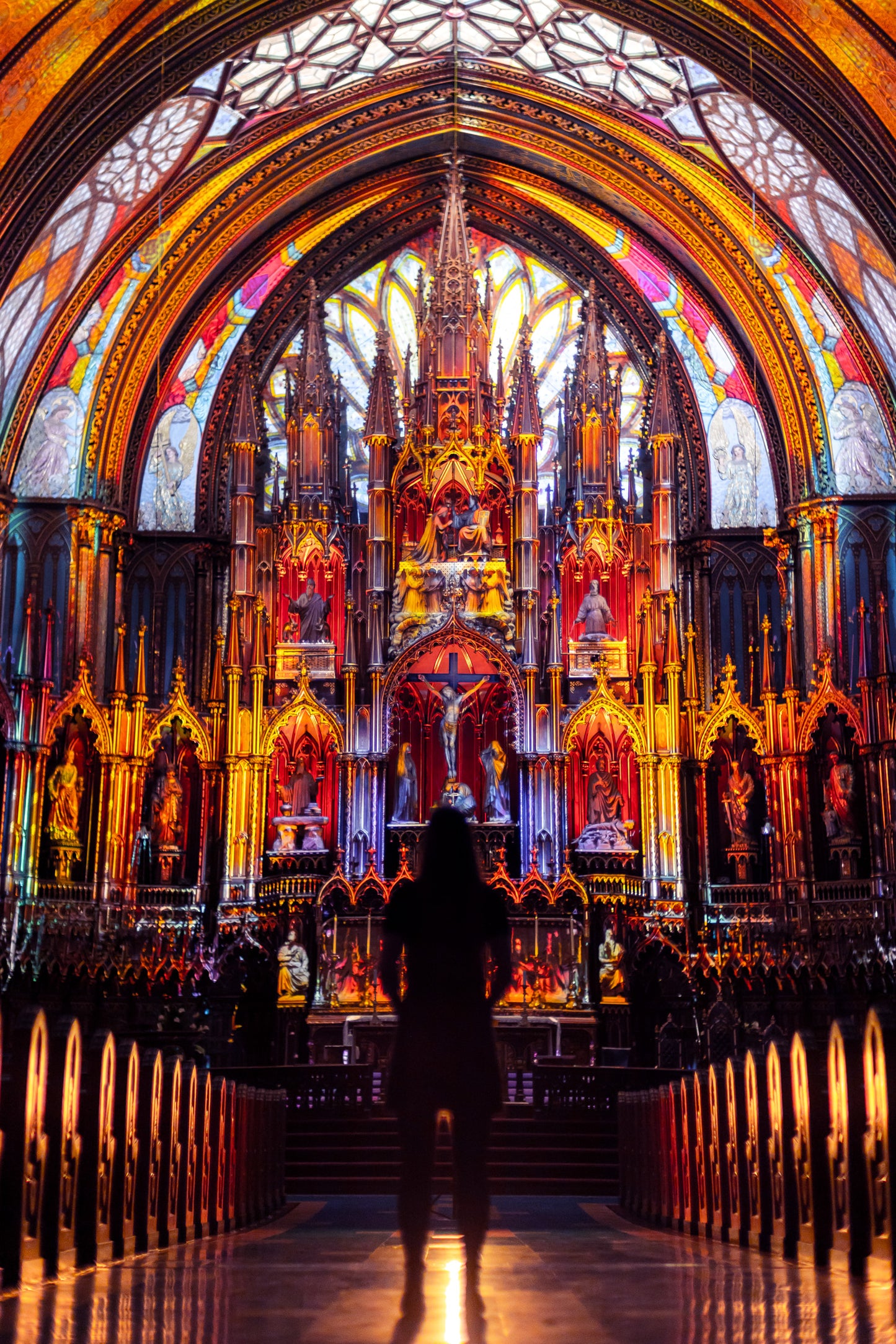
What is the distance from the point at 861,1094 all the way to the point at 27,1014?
18735mm

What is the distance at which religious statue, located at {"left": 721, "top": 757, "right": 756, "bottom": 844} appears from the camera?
28328 mm

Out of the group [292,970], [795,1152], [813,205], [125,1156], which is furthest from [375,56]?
[795,1152]

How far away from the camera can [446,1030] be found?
7.31 metres

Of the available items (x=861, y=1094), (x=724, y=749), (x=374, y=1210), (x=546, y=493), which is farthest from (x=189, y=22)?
(x=861, y=1094)

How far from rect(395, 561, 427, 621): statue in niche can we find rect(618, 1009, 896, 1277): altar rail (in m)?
15.3

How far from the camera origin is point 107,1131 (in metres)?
10.8

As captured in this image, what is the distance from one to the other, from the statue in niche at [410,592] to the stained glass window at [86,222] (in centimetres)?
767

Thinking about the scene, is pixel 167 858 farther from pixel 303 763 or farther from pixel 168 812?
pixel 303 763

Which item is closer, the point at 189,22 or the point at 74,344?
the point at 189,22

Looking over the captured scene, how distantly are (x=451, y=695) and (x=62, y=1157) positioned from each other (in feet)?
64.4

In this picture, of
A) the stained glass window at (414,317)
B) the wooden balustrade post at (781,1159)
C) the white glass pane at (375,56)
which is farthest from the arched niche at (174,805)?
the wooden balustrade post at (781,1159)

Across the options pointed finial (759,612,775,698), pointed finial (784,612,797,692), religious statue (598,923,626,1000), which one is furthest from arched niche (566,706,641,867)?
pointed finial (784,612,797,692)

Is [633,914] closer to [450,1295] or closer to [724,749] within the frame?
[724,749]

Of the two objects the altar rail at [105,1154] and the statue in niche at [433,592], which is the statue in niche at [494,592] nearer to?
the statue in niche at [433,592]
